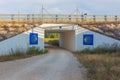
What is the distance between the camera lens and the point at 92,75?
1534 centimetres

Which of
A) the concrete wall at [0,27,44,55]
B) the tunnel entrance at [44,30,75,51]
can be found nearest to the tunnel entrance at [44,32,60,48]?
the tunnel entrance at [44,30,75,51]

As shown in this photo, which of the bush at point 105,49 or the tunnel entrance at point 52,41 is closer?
the bush at point 105,49

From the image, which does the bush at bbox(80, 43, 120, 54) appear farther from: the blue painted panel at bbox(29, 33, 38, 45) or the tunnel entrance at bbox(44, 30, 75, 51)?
the blue painted panel at bbox(29, 33, 38, 45)

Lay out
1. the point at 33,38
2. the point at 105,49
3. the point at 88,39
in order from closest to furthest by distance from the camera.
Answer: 1. the point at 105,49
2. the point at 33,38
3. the point at 88,39

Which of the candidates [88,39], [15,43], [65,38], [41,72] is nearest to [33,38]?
[15,43]

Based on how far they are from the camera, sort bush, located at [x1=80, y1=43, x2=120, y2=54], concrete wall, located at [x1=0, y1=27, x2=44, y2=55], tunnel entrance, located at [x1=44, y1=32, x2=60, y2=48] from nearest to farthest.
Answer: concrete wall, located at [x1=0, y1=27, x2=44, y2=55] → bush, located at [x1=80, y1=43, x2=120, y2=54] → tunnel entrance, located at [x1=44, y1=32, x2=60, y2=48]

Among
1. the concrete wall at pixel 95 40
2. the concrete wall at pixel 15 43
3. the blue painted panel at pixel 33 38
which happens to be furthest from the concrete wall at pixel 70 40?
the concrete wall at pixel 15 43

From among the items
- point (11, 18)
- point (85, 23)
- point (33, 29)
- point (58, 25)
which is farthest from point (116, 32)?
point (11, 18)

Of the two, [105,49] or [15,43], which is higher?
[15,43]

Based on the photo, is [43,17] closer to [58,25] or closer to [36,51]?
[58,25]

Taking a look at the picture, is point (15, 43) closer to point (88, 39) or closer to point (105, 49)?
point (88, 39)

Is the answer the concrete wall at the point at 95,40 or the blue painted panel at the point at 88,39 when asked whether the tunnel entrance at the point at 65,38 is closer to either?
the concrete wall at the point at 95,40

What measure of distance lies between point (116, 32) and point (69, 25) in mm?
6289

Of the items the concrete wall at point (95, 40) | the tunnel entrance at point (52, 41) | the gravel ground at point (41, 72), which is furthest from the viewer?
the tunnel entrance at point (52, 41)
